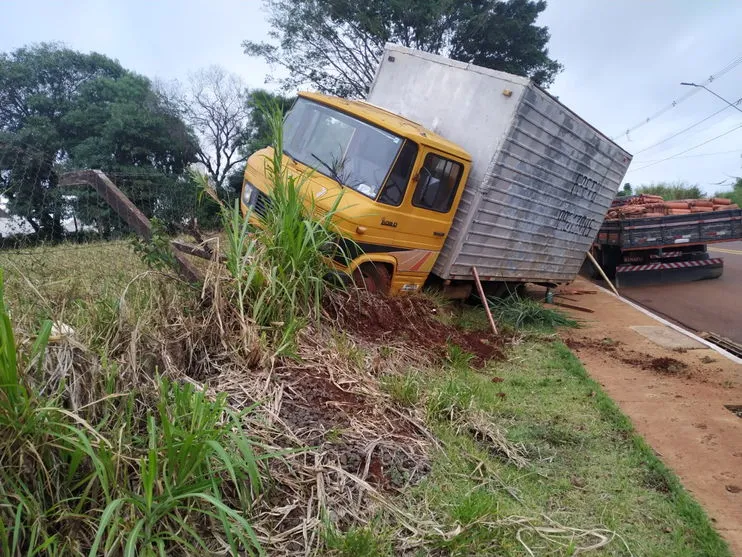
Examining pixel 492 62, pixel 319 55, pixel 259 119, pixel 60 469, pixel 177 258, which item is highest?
pixel 492 62

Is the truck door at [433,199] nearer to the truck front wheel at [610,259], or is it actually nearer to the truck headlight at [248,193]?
the truck headlight at [248,193]

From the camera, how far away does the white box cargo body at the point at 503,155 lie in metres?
6.98

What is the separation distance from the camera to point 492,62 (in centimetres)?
2234

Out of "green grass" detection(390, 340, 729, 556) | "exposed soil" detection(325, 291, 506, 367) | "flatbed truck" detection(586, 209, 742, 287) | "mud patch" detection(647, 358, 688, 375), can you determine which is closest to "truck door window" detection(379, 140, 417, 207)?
"exposed soil" detection(325, 291, 506, 367)

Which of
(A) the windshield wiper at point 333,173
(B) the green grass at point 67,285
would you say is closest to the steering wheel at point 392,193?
(A) the windshield wiper at point 333,173

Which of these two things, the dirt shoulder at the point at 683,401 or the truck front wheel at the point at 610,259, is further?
the truck front wheel at the point at 610,259

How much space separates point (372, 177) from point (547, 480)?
3703 mm

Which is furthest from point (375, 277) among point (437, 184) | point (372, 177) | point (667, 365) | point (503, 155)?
point (667, 365)

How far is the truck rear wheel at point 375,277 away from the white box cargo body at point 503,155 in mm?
1151

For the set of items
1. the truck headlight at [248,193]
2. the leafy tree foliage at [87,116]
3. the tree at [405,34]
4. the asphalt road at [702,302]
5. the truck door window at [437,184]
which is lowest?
the leafy tree foliage at [87,116]

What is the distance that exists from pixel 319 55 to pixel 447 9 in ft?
18.9

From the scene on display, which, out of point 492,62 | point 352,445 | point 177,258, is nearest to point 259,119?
point 492,62

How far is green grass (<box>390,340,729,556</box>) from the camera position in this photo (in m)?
2.88

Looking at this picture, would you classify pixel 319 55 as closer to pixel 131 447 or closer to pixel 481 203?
pixel 481 203
